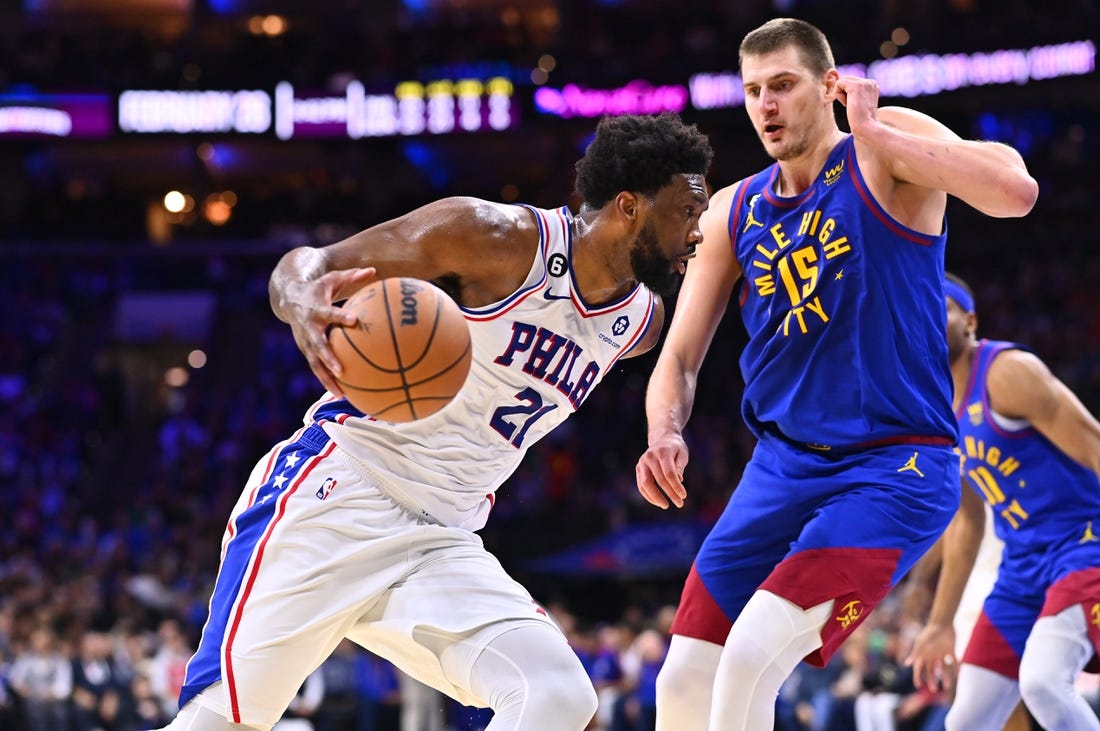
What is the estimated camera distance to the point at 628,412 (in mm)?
20281

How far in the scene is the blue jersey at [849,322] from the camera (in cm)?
405

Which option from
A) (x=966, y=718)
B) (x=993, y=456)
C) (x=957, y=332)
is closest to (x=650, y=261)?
(x=957, y=332)

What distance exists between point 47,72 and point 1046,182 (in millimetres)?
18130

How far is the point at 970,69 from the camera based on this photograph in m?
20.9

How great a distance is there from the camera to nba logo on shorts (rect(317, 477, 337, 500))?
3980 millimetres

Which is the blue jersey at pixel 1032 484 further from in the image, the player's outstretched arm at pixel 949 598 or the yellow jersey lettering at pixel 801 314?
the yellow jersey lettering at pixel 801 314

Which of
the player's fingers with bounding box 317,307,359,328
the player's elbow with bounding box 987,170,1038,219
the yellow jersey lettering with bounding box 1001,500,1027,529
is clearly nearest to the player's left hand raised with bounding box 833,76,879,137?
the player's elbow with bounding box 987,170,1038,219

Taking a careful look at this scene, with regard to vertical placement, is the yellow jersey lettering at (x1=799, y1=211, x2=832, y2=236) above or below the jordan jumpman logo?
above

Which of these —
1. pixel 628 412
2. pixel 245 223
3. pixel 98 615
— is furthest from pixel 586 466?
pixel 245 223

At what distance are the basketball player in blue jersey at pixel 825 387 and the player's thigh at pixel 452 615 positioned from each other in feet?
1.85

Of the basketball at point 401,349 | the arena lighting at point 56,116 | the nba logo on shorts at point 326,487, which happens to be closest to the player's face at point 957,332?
the basketball at point 401,349

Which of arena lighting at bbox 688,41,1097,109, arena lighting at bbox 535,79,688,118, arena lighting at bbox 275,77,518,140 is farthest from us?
arena lighting at bbox 275,77,518,140

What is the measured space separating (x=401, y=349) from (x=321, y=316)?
0.23 metres

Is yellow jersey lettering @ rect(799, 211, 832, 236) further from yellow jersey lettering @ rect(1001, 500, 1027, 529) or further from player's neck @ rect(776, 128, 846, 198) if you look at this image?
yellow jersey lettering @ rect(1001, 500, 1027, 529)
